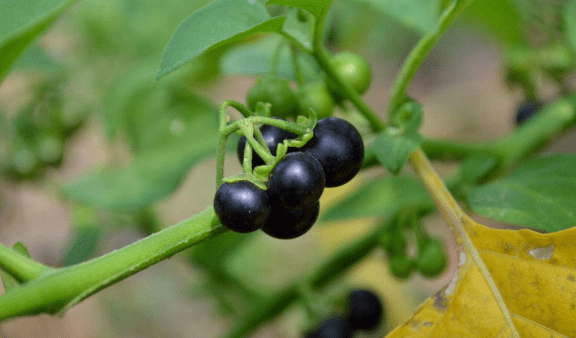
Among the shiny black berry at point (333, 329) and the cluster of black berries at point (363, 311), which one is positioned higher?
the shiny black berry at point (333, 329)

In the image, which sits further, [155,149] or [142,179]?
[155,149]

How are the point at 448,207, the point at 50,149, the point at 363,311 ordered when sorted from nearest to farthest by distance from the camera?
the point at 448,207 < the point at 363,311 < the point at 50,149

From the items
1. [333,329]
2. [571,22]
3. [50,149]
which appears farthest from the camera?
[50,149]

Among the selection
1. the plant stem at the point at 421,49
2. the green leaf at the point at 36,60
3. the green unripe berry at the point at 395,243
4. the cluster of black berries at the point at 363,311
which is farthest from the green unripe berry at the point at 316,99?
the green leaf at the point at 36,60

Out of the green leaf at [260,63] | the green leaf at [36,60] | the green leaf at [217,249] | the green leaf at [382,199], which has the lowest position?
the green leaf at [217,249]

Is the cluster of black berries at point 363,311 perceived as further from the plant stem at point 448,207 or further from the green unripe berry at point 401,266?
the plant stem at point 448,207

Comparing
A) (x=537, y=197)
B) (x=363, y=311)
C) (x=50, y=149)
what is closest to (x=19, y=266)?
(x=537, y=197)

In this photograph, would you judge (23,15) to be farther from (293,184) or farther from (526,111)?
(526,111)
